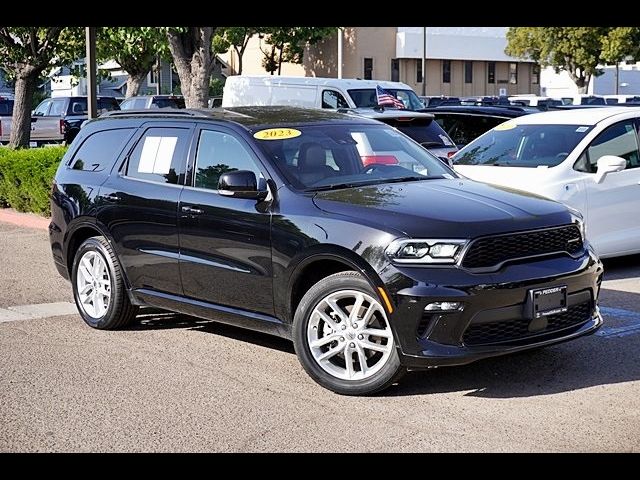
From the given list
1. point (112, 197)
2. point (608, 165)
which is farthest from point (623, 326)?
point (112, 197)

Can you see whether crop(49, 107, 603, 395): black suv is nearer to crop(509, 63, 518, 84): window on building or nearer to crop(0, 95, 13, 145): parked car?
crop(0, 95, 13, 145): parked car

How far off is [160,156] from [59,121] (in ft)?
78.3

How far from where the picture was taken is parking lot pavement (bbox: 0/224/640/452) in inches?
206

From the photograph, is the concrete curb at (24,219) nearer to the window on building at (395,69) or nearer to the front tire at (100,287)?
the front tire at (100,287)

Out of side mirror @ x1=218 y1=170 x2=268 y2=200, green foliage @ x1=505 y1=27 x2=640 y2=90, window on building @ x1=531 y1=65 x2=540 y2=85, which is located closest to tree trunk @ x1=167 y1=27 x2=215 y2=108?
side mirror @ x1=218 y1=170 x2=268 y2=200

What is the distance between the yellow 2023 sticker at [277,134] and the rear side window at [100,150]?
1.49m

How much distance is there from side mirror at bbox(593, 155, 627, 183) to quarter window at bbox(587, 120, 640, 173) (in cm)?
14

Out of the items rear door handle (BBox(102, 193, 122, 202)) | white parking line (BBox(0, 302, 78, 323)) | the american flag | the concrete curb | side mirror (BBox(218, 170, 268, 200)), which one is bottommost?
white parking line (BBox(0, 302, 78, 323))

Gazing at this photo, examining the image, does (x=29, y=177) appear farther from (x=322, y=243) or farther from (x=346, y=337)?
(x=346, y=337)

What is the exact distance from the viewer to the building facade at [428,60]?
177 ft

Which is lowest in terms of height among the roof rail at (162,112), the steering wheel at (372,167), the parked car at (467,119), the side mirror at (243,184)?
the side mirror at (243,184)

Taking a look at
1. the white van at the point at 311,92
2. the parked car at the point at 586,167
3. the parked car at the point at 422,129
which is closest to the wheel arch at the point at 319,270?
the parked car at the point at 586,167

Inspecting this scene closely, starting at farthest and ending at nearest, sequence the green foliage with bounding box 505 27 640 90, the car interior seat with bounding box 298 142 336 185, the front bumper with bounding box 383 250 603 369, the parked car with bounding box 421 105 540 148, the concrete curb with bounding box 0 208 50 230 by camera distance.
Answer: the green foliage with bounding box 505 27 640 90
the concrete curb with bounding box 0 208 50 230
the parked car with bounding box 421 105 540 148
the car interior seat with bounding box 298 142 336 185
the front bumper with bounding box 383 250 603 369

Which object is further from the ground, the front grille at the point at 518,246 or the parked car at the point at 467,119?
the parked car at the point at 467,119
